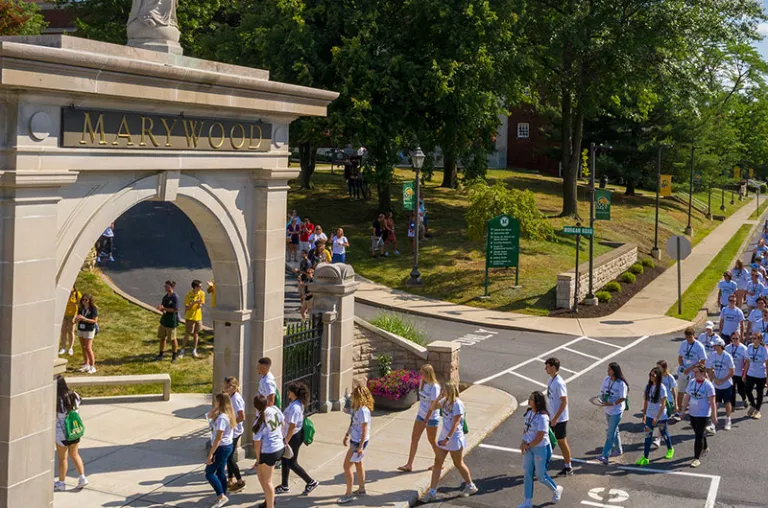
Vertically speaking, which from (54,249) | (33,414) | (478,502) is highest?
(54,249)

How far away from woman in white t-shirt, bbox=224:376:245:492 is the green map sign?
694 inches

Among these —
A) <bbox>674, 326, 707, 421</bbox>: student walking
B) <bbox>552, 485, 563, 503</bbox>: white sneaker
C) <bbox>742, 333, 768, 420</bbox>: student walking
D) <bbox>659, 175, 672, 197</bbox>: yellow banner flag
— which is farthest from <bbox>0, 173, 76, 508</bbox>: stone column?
<bbox>659, 175, 672, 197</bbox>: yellow banner flag

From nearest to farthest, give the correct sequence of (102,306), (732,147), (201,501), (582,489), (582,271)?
(201,501) < (582,489) < (102,306) < (582,271) < (732,147)

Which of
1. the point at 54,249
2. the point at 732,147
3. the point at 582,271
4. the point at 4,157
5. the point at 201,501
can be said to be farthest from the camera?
the point at 732,147

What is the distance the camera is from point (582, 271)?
2934 cm

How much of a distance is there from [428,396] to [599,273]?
18.7m

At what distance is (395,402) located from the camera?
17.1 metres

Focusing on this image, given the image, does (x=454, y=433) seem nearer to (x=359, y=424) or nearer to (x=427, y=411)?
(x=427, y=411)

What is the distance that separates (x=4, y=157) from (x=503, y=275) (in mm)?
22863

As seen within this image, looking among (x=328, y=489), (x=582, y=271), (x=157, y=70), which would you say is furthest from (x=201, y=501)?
(x=582, y=271)

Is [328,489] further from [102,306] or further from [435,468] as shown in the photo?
[102,306]

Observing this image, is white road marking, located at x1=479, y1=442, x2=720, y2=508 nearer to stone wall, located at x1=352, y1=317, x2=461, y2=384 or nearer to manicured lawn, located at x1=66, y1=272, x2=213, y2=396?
stone wall, located at x1=352, y1=317, x2=461, y2=384

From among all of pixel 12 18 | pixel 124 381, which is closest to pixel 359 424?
pixel 124 381

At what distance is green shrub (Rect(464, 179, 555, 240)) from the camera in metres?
30.9
